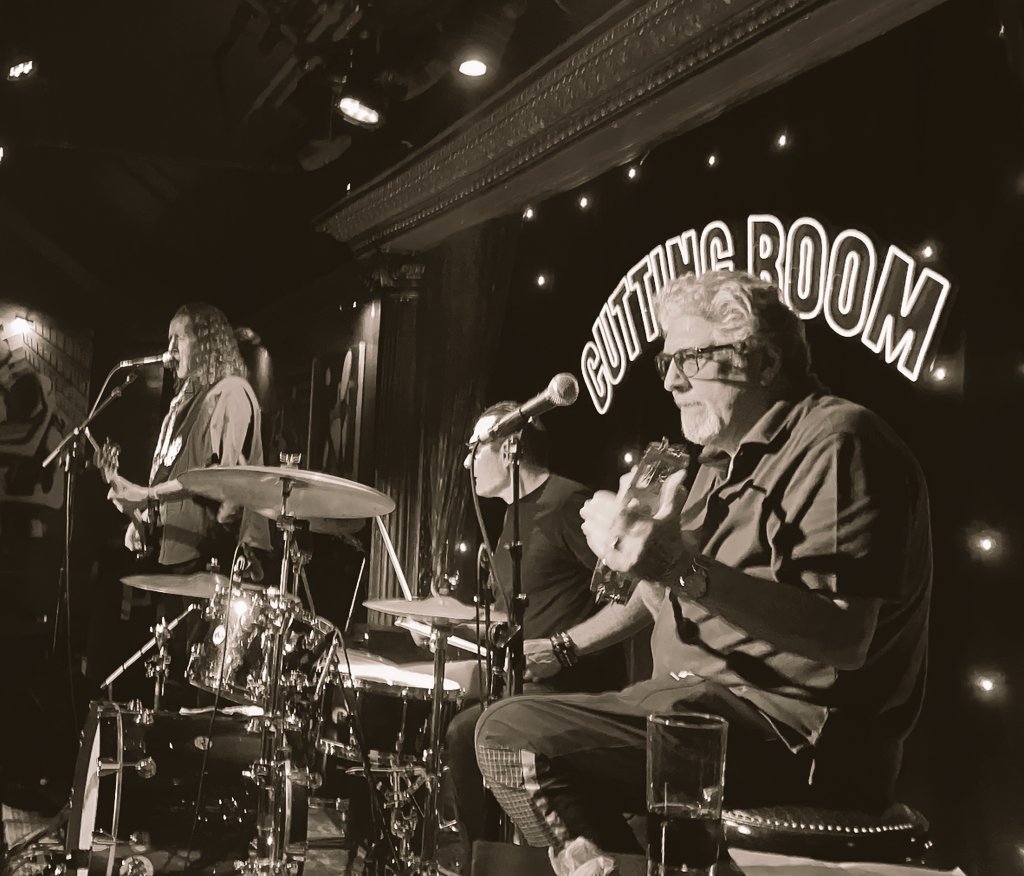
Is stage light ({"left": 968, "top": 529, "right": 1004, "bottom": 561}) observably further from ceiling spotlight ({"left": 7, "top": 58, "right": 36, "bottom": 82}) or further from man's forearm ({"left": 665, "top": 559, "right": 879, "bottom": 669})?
ceiling spotlight ({"left": 7, "top": 58, "right": 36, "bottom": 82})

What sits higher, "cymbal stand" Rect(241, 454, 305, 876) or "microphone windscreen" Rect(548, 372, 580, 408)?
"microphone windscreen" Rect(548, 372, 580, 408)

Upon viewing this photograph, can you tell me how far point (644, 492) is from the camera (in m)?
2.93

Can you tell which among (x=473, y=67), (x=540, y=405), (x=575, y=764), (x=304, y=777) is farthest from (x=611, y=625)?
(x=473, y=67)

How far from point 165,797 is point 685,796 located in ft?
9.77

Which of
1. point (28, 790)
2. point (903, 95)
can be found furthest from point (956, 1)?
point (28, 790)

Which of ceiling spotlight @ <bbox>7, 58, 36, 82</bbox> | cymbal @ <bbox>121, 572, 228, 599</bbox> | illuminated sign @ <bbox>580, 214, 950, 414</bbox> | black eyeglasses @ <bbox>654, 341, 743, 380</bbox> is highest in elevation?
ceiling spotlight @ <bbox>7, 58, 36, 82</bbox>

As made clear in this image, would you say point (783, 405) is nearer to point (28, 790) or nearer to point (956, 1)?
point (956, 1)

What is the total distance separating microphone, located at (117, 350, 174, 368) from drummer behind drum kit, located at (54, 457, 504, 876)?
219 centimetres

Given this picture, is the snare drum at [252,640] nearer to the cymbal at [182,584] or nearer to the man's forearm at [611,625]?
the cymbal at [182,584]

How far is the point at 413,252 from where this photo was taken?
573cm

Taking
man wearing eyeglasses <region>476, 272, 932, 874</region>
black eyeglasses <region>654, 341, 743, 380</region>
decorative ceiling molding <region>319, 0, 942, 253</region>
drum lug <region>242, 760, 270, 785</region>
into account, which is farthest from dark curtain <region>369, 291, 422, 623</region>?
man wearing eyeglasses <region>476, 272, 932, 874</region>

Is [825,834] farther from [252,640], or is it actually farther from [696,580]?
[252,640]

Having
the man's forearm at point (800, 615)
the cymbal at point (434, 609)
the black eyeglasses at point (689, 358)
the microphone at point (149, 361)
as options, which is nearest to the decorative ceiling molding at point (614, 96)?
the black eyeglasses at point (689, 358)

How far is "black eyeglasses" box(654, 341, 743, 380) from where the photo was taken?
310 cm
